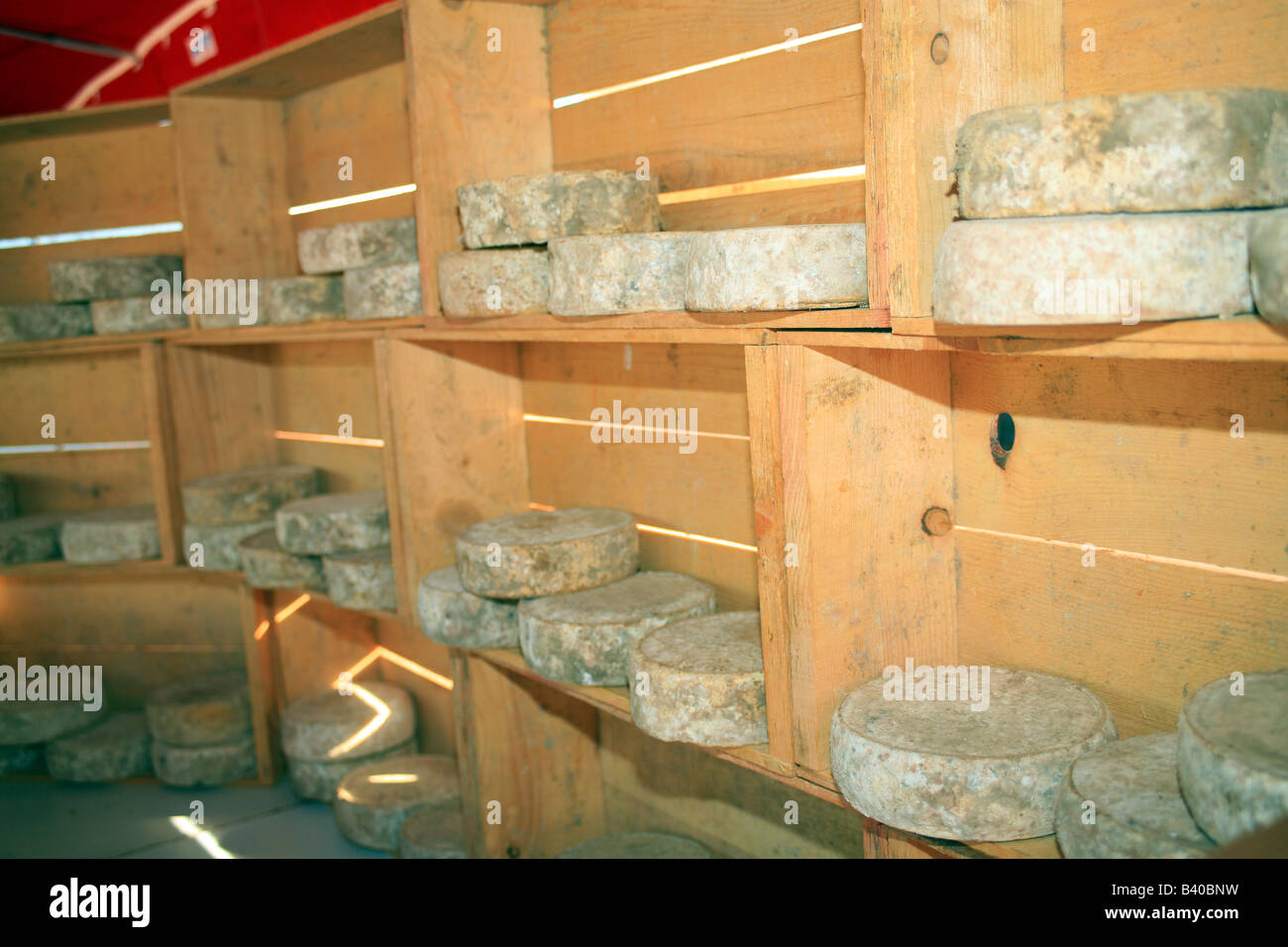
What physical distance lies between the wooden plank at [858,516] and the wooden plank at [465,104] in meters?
1.22

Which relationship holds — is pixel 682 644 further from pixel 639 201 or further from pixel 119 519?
pixel 119 519

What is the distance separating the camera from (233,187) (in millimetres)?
3762

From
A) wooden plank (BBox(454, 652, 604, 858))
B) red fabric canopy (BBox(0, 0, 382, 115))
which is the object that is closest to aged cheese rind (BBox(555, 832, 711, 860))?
wooden plank (BBox(454, 652, 604, 858))

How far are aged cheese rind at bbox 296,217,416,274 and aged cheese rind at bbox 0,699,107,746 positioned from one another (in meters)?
2.26

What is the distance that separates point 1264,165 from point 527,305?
Result: 4.74 ft

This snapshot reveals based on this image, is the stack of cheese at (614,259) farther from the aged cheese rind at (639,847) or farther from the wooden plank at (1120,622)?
the aged cheese rind at (639,847)

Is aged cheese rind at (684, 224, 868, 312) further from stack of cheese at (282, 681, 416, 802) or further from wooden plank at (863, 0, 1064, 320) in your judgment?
stack of cheese at (282, 681, 416, 802)

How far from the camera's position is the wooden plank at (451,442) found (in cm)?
291

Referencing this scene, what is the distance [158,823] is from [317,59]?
2.49 metres

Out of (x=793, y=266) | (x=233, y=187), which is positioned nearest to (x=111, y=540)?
(x=233, y=187)

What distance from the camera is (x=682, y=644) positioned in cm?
216

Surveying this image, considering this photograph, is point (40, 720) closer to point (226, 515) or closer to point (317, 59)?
point (226, 515)

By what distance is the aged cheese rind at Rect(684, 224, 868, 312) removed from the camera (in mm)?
1694
